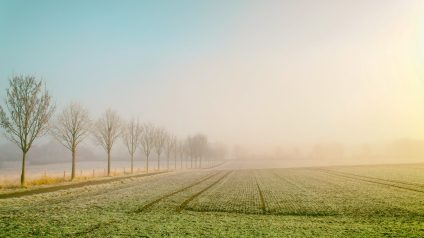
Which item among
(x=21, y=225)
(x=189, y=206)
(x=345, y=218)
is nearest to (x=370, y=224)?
(x=345, y=218)

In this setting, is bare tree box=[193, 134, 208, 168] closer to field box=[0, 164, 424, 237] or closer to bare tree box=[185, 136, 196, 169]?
bare tree box=[185, 136, 196, 169]

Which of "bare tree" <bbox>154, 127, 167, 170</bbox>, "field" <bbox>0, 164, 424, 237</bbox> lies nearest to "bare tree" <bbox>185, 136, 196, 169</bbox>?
"bare tree" <bbox>154, 127, 167, 170</bbox>

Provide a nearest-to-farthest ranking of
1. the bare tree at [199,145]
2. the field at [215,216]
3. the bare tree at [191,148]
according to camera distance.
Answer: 1. the field at [215,216]
2. the bare tree at [191,148]
3. the bare tree at [199,145]

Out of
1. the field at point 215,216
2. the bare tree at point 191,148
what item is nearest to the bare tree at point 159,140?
the bare tree at point 191,148

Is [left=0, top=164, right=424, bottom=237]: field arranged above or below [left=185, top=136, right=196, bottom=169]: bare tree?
below

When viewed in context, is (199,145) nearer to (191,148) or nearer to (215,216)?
(191,148)

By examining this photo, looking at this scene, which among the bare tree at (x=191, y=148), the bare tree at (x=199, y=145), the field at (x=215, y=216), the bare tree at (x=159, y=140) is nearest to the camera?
the field at (x=215, y=216)

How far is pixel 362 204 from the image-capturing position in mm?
26578

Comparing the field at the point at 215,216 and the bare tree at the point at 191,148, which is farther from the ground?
the bare tree at the point at 191,148

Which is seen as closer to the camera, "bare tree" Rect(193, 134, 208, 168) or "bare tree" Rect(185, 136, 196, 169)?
"bare tree" Rect(185, 136, 196, 169)

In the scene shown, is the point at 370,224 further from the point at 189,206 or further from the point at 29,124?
the point at 29,124

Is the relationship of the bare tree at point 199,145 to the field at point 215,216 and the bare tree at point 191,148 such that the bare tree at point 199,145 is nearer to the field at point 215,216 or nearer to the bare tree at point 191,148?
the bare tree at point 191,148

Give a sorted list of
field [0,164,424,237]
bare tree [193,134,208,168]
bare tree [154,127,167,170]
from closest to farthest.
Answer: field [0,164,424,237]
bare tree [154,127,167,170]
bare tree [193,134,208,168]

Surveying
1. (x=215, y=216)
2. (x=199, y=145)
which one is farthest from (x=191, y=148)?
(x=215, y=216)
